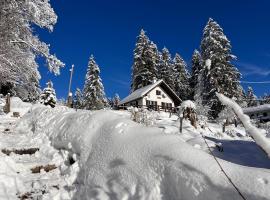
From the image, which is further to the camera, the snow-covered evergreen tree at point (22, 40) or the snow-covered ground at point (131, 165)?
the snow-covered evergreen tree at point (22, 40)

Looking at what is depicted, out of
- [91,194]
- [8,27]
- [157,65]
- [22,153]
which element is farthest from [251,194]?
[157,65]

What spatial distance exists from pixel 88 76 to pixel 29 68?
41.0 m

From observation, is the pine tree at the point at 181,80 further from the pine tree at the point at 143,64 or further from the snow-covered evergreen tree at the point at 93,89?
the snow-covered evergreen tree at the point at 93,89

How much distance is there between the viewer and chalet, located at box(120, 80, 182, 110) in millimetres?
48000

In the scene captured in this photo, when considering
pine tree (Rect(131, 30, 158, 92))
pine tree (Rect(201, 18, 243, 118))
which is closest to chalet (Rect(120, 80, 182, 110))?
pine tree (Rect(131, 30, 158, 92))

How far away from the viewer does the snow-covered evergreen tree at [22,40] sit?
13250 mm

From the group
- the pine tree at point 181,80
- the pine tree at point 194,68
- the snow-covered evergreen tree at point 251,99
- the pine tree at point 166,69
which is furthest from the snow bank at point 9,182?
the pine tree at point 181,80

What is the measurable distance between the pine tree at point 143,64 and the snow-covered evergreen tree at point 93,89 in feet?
19.9

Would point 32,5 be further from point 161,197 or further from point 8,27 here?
point 161,197

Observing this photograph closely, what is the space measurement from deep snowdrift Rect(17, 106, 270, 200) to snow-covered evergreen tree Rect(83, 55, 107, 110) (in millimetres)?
46118

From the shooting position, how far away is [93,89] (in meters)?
55.1

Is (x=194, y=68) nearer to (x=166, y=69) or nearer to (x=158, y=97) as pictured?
(x=166, y=69)

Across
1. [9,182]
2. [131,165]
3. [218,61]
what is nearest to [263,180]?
[131,165]

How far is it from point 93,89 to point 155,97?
11193mm
